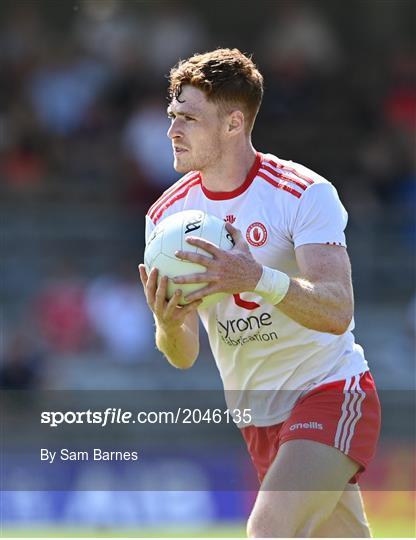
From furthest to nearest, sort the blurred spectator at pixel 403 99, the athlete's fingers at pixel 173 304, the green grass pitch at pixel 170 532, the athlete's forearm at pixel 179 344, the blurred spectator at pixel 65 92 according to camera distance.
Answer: the blurred spectator at pixel 403 99 < the blurred spectator at pixel 65 92 < the green grass pitch at pixel 170 532 < the athlete's forearm at pixel 179 344 < the athlete's fingers at pixel 173 304

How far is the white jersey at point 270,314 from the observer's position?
19.0 feet

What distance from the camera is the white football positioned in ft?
17.4

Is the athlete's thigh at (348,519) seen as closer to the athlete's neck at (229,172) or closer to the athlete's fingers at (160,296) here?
the athlete's fingers at (160,296)

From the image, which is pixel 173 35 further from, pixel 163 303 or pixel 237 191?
pixel 163 303

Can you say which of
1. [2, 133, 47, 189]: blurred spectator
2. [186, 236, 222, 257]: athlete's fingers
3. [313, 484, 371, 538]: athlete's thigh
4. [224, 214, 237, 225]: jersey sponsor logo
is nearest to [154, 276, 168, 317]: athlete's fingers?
[186, 236, 222, 257]: athlete's fingers

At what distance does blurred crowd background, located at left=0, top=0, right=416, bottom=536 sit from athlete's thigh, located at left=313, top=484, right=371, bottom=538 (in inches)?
227

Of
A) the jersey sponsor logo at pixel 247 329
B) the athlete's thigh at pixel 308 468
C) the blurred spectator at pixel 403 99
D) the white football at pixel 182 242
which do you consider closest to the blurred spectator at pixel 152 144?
the blurred spectator at pixel 403 99

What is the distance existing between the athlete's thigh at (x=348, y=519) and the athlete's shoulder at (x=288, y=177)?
155cm

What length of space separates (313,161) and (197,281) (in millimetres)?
10409

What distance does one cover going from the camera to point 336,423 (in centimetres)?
571

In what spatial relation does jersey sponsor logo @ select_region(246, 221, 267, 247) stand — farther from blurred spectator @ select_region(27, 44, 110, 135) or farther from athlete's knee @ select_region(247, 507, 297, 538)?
blurred spectator @ select_region(27, 44, 110, 135)

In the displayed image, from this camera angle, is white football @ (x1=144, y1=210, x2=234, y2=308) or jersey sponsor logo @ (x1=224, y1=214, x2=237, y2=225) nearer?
white football @ (x1=144, y1=210, x2=234, y2=308)

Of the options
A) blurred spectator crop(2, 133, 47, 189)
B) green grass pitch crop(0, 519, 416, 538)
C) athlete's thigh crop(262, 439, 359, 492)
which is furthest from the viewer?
blurred spectator crop(2, 133, 47, 189)

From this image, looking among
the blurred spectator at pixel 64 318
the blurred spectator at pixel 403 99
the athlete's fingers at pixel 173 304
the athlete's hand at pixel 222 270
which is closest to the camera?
the athlete's hand at pixel 222 270
